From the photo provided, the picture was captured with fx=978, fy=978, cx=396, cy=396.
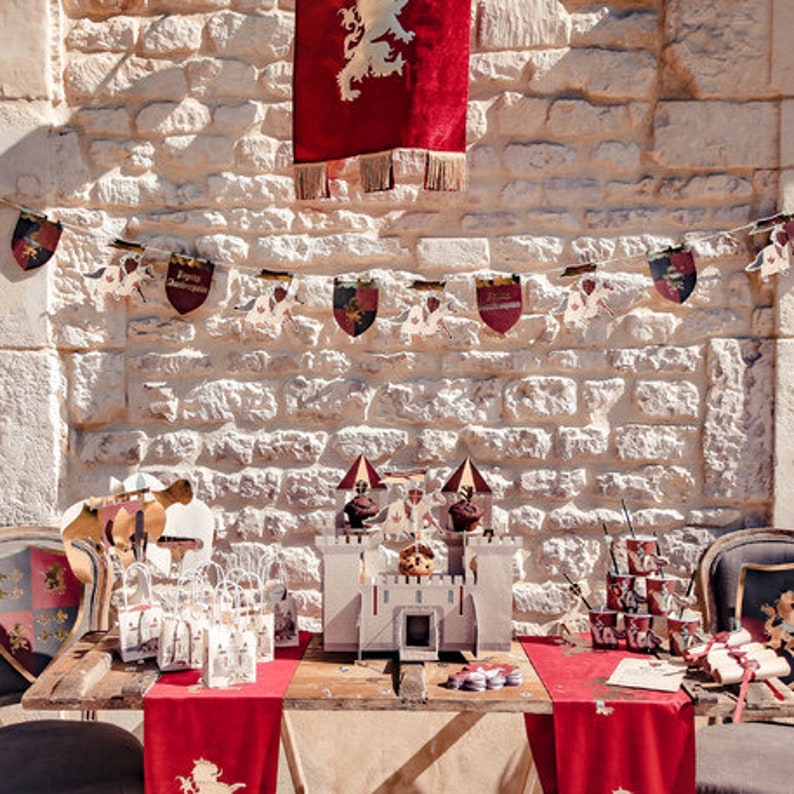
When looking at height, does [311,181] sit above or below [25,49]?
below

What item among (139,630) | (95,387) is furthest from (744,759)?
(95,387)

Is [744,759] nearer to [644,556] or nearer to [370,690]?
[644,556]

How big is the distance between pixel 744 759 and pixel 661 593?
1.50 feet

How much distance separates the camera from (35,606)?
9.77ft

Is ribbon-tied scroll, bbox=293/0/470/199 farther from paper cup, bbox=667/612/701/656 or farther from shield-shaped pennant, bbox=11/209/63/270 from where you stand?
paper cup, bbox=667/612/701/656

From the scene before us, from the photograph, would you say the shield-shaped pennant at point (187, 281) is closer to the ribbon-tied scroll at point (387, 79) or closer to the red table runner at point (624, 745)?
the ribbon-tied scroll at point (387, 79)

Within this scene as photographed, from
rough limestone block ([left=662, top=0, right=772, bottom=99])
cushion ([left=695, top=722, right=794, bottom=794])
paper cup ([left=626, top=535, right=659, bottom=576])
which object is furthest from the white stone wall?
cushion ([left=695, top=722, right=794, bottom=794])

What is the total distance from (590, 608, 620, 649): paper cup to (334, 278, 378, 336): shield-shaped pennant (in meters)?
1.34

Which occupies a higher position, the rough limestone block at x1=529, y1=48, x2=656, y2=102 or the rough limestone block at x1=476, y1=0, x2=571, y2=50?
the rough limestone block at x1=476, y1=0, x2=571, y2=50

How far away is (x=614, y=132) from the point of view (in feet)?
11.5

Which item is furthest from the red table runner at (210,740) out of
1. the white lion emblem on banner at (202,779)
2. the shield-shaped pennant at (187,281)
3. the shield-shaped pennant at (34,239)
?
the shield-shaped pennant at (34,239)

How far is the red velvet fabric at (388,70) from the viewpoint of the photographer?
3.07 meters

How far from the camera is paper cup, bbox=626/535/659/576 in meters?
2.72

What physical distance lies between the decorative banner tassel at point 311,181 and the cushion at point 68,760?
1771mm
